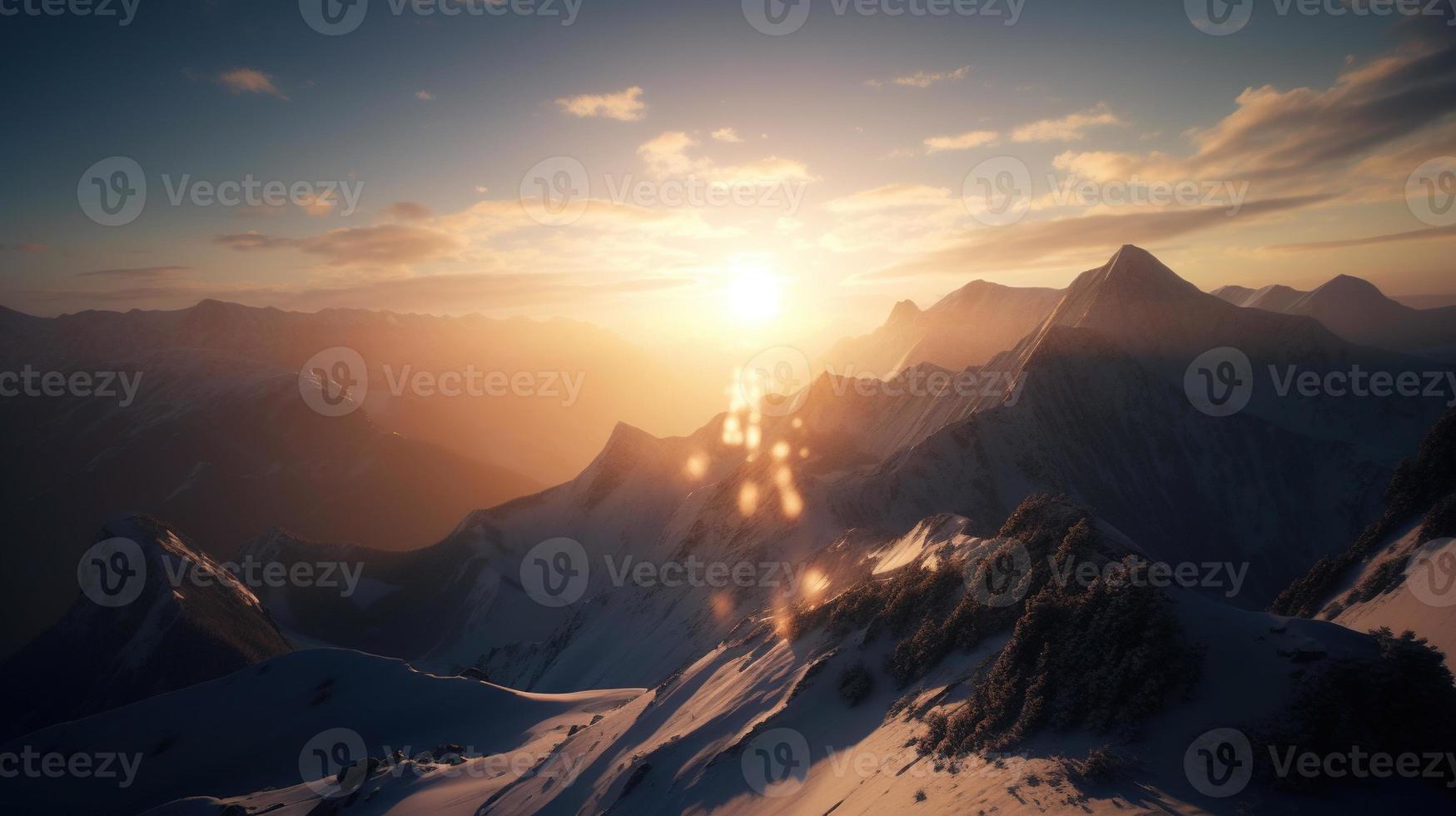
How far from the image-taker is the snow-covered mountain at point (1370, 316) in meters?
164

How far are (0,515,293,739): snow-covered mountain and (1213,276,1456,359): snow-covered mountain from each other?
8707 inches

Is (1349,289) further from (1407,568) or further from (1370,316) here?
(1407,568)

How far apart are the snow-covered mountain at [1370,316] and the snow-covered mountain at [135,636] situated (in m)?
221

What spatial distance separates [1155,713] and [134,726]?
66391 millimetres

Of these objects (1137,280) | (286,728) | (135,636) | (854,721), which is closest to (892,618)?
(854,721)

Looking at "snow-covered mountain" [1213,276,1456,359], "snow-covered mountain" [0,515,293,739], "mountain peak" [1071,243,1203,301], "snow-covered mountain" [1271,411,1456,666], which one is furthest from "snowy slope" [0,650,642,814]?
"snow-covered mountain" [1213,276,1456,359]

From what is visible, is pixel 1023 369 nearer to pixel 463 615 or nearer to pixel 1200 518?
pixel 1200 518

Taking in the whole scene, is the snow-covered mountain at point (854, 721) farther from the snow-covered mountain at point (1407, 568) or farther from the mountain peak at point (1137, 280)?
the mountain peak at point (1137, 280)

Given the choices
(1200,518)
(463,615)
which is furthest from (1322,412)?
(463,615)

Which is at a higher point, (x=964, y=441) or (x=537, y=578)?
(x=964, y=441)

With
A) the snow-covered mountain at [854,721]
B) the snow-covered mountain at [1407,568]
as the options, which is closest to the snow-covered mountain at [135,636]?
the snow-covered mountain at [854,721]

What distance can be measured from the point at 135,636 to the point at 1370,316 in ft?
842

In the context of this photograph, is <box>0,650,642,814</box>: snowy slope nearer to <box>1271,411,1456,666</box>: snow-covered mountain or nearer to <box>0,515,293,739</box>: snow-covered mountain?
<box>0,515,293,739</box>: snow-covered mountain

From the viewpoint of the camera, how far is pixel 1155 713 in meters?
15.2
